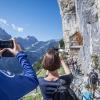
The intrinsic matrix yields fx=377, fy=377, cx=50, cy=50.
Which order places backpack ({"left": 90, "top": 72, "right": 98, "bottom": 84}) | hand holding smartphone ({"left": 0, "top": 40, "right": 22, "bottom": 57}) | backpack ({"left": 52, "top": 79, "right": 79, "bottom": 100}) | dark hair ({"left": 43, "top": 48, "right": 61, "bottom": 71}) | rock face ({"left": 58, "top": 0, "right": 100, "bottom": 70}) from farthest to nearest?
rock face ({"left": 58, "top": 0, "right": 100, "bottom": 70}), backpack ({"left": 90, "top": 72, "right": 98, "bottom": 84}), backpack ({"left": 52, "top": 79, "right": 79, "bottom": 100}), dark hair ({"left": 43, "top": 48, "right": 61, "bottom": 71}), hand holding smartphone ({"left": 0, "top": 40, "right": 22, "bottom": 57})

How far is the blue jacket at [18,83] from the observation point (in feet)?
10.3

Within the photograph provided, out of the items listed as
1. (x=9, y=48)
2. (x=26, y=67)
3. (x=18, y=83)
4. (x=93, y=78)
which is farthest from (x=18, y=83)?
(x=93, y=78)

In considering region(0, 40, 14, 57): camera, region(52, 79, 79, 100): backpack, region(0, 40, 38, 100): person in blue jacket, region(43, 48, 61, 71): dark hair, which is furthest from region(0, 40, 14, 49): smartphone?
region(52, 79, 79, 100): backpack

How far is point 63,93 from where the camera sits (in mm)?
5336

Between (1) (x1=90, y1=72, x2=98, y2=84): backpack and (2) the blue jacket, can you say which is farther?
(1) (x1=90, y1=72, x2=98, y2=84): backpack

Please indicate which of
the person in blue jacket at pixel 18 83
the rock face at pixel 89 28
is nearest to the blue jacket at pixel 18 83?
the person in blue jacket at pixel 18 83

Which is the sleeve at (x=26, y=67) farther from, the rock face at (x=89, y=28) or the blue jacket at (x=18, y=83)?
the rock face at (x=89, y=28)

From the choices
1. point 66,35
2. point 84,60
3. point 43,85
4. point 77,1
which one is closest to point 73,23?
point 66,35

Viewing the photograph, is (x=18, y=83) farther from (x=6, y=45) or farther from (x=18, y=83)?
(x=6, y=45)

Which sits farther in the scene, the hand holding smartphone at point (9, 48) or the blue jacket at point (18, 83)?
the hand holding smartphone at point (9, 48)

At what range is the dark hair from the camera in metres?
5.21

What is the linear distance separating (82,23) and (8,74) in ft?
118

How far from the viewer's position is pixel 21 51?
347 centimetres

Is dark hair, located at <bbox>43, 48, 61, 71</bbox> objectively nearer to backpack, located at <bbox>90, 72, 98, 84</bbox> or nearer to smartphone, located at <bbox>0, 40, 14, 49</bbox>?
smartphone, located at <bbox>0, 40, 14, 49</bbox>
